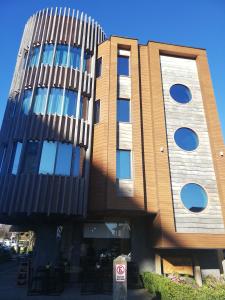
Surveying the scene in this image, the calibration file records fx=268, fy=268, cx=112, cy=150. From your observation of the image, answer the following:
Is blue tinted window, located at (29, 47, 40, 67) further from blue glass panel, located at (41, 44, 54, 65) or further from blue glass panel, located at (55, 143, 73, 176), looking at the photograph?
blue glass panel, located at (55, 143, 73, 176)

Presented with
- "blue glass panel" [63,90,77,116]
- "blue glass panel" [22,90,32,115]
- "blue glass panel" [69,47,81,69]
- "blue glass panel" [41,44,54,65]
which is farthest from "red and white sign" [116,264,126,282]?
"blue glass panel" [41,44,54,65]

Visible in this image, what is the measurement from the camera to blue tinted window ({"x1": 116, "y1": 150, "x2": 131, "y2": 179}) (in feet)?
58.1

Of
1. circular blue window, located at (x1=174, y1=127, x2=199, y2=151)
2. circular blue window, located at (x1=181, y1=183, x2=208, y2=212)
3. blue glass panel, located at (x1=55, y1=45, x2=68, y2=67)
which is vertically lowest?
circular blue window, located at (x1=181, y1=183, x2=208, y2=212)

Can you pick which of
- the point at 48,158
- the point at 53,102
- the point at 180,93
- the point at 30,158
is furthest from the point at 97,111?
the point at 180,93

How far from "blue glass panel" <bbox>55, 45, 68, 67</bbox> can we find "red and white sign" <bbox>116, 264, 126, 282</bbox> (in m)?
15.6

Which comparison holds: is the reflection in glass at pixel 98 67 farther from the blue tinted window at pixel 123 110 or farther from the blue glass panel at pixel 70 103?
the blue glass panel at pixel 70 103

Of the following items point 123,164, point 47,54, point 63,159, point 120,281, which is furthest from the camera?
point 47,54

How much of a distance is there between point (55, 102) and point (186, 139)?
32.3 feet

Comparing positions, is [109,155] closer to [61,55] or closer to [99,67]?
[99,67]

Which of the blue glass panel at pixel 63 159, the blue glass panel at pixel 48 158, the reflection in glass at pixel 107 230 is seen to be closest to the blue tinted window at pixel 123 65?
the blue glass panel at pixel 63 159

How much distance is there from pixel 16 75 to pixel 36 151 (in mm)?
8952

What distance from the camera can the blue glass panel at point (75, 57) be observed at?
20578 mm

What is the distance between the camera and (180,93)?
848 inches

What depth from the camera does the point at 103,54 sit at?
22031 mm
